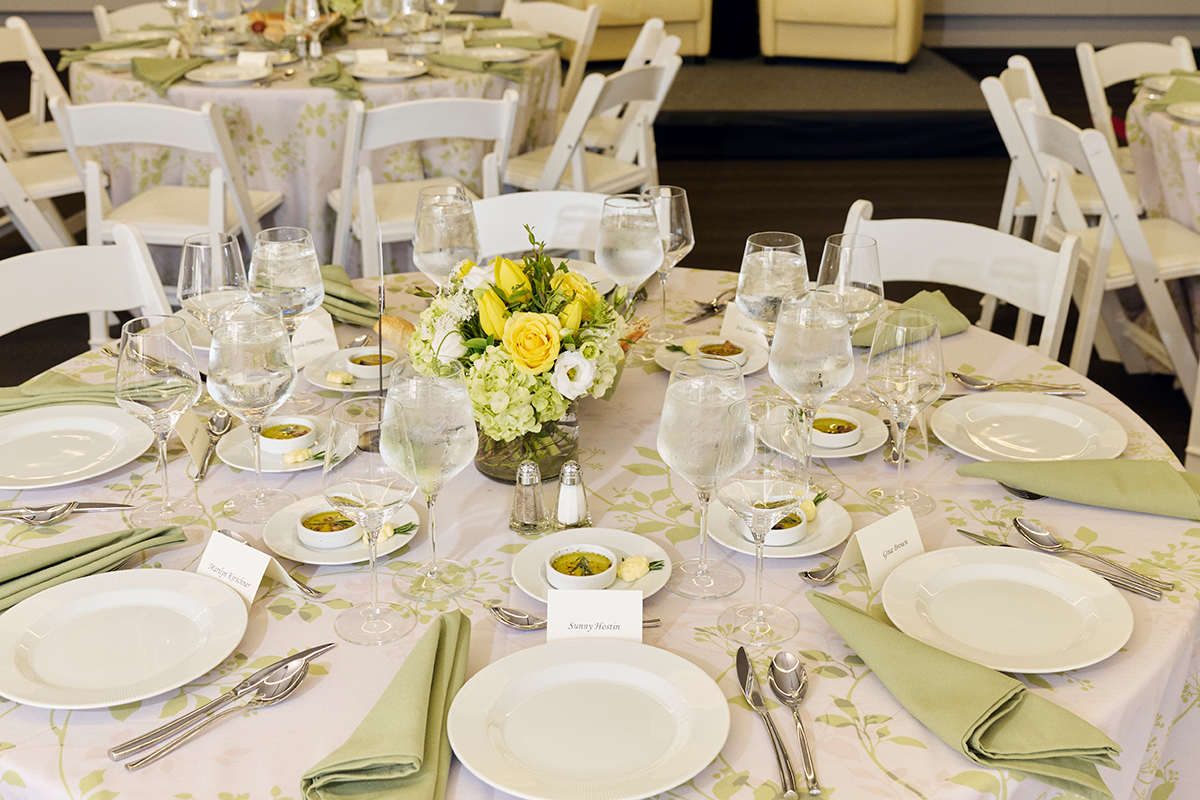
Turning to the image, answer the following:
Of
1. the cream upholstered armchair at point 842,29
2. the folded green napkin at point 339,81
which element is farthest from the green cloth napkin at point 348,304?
the cream upholstered armchair at point 842,29

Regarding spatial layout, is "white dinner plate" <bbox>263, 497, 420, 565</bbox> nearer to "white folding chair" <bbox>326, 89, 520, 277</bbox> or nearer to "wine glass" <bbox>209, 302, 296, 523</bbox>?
"wine glass" <bbox>209, 302, 296, 523</bbox>

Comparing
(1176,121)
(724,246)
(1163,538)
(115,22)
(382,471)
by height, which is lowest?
(724,246)

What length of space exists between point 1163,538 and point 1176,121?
240cm

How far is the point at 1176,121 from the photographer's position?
3160mm

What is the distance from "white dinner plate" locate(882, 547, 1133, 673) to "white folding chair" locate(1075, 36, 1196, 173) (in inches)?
132

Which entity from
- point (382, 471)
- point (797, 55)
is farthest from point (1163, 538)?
point (797, 55)

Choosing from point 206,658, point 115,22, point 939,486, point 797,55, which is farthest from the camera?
point 797,55

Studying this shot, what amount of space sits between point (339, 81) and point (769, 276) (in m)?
2.42

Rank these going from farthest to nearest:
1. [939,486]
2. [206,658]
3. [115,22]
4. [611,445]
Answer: [115,22] → [611,445] → [939,486] → [206,658]

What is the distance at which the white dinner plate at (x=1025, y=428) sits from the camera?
1.42m

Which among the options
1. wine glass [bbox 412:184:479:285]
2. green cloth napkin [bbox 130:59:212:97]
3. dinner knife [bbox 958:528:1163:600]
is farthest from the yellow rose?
green cloth napkin [bbox 130:59:212:97]

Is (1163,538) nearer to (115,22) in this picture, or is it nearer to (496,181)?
(496,181)

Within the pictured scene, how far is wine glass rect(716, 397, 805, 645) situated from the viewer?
1.03 m

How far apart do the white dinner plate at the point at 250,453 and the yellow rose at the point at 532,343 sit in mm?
314
